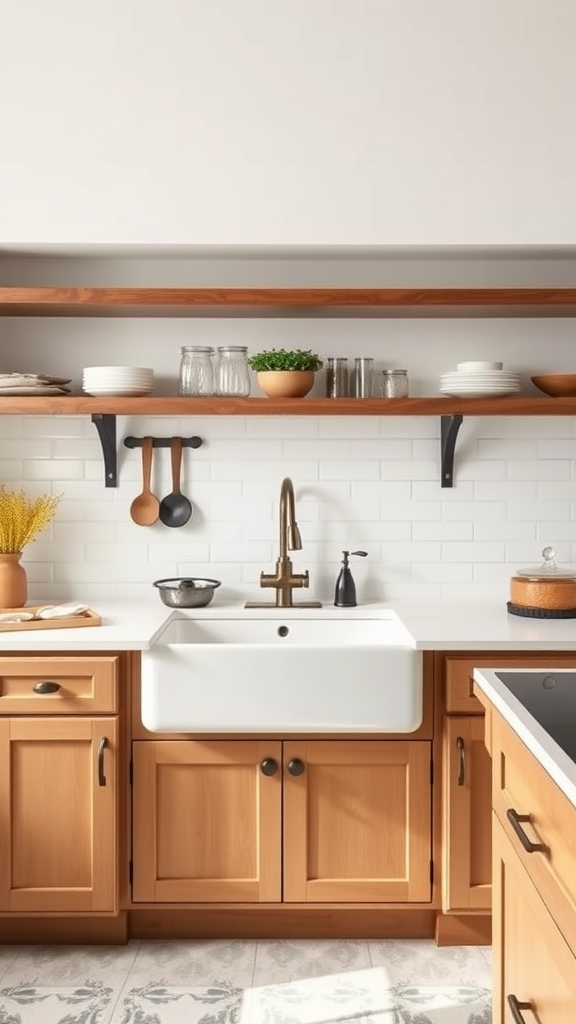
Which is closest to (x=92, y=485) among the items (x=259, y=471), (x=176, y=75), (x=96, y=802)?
(x=259, y=471)

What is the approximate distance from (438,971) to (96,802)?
1.04 m

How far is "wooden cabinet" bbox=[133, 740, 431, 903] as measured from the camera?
9.02 feet

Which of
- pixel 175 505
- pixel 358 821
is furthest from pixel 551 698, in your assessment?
pixel 175 505

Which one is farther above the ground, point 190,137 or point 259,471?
point 190,137

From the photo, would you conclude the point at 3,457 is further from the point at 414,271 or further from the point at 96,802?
the point at 414,271

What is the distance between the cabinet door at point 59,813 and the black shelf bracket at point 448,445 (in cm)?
140

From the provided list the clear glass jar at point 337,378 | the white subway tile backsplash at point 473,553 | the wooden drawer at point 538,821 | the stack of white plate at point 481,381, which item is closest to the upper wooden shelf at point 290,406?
the stack of white plate at point 481,381

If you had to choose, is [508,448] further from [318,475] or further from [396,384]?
[318,475]

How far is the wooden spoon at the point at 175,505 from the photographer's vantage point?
11.0 ft

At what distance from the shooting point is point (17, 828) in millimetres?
2721

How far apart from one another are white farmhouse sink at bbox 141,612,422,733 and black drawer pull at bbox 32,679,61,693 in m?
0.25

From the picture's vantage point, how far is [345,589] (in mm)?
3236

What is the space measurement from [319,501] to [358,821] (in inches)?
43.5

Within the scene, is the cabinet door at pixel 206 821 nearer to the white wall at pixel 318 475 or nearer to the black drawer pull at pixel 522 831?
the white wall at pixel 318 475
